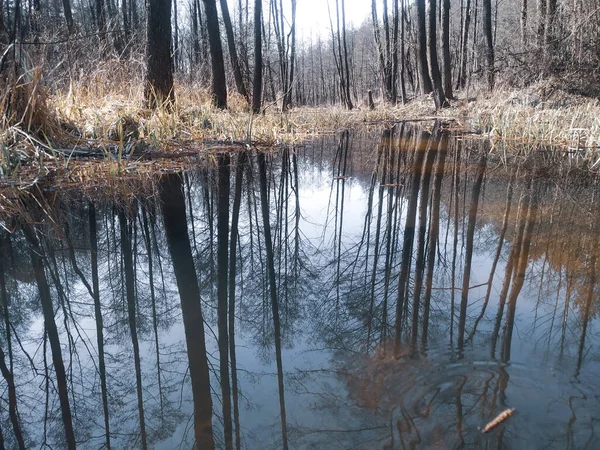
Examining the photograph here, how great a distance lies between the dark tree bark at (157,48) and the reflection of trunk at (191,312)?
378cm

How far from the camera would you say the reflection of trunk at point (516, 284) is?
50.9 inches

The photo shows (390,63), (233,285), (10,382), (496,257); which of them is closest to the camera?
(10,382)

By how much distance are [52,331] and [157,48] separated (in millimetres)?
5825

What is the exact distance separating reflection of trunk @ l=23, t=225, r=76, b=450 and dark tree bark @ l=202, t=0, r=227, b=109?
7209mm

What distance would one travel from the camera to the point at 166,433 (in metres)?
0.99

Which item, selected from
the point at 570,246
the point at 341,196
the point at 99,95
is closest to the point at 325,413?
the point at 570,246

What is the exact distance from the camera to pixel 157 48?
635cm

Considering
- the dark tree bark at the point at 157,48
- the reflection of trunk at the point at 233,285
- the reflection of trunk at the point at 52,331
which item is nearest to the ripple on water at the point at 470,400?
the reflection of trunk at the point at 233,285

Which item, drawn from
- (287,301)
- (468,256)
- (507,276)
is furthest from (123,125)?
(507,276)

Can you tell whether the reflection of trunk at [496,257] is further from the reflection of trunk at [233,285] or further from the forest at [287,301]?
the reflection of trunk at [233,285]

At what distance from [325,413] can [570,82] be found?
1024 cm

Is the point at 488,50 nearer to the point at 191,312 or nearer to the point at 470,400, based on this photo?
the point at 191,312

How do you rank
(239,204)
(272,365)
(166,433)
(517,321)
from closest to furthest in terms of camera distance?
1. (166,433)
2. (272,365)
3. (517,321)
4. (239,204)

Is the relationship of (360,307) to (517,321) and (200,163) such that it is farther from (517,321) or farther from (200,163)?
(200,163)
